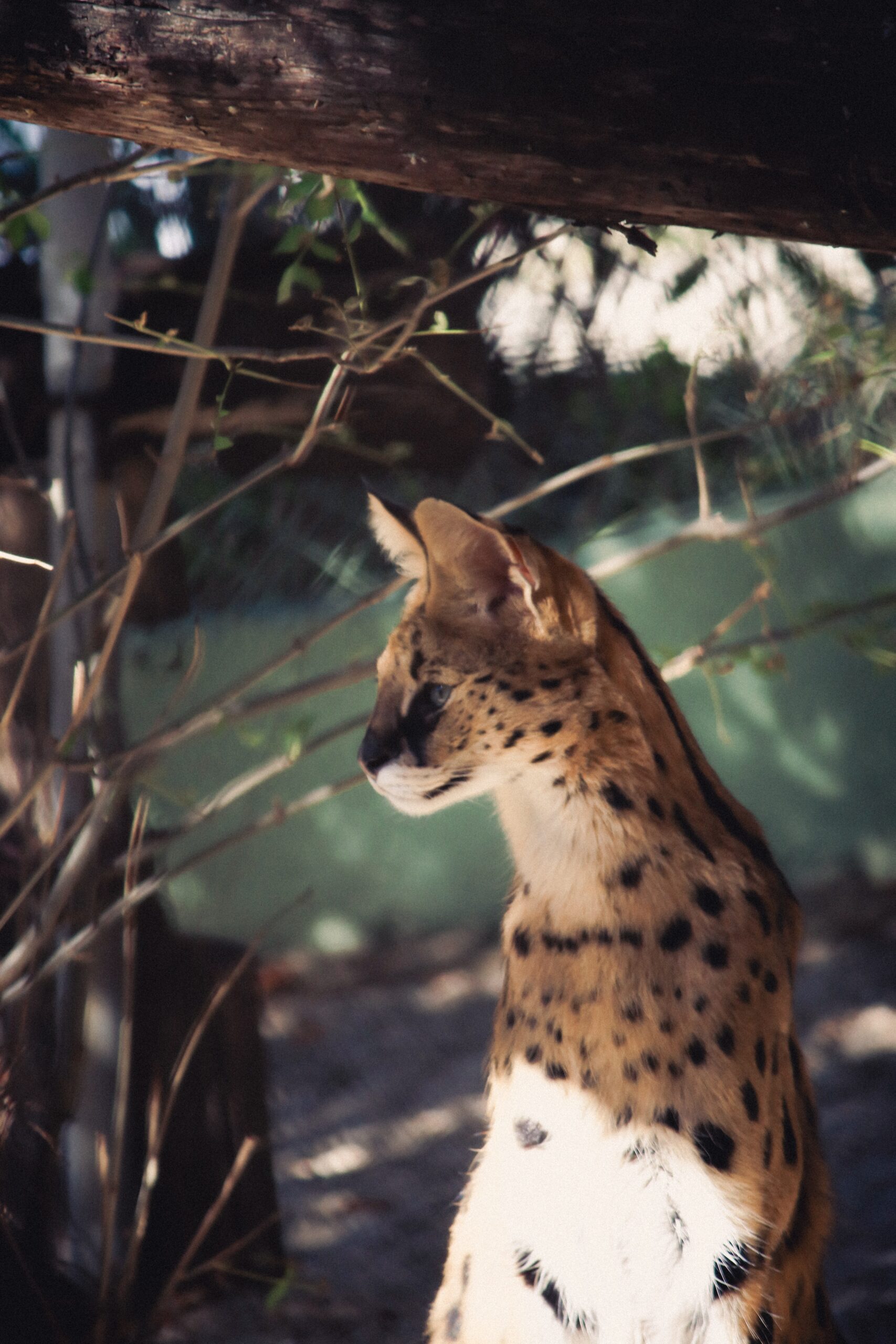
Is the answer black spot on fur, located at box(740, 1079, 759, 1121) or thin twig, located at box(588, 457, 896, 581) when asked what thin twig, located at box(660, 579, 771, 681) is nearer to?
thin twig, located at box(588, 457, 896, 581)

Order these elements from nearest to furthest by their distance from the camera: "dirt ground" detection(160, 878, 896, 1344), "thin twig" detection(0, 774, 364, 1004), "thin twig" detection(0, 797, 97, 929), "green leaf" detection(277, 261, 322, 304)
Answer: "green leaf" detection(277, 261, 322, 304)
"thin twig" detection(0, 797, 97, 929)
"thin twig" detection(0, 774, 364, 1004)
"dirt ground" detection(160, 878, 896, 1344)

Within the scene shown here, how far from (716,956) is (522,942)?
30cm

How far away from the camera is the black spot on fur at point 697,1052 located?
5.49ft

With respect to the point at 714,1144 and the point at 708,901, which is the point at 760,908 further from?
the point at 714,1144

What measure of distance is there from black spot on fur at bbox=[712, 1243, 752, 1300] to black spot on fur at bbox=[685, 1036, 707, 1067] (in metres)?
0.27

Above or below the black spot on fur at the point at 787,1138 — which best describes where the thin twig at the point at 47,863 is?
above

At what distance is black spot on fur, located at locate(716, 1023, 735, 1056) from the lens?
5.49ft

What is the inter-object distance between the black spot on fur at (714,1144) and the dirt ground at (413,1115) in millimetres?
1468

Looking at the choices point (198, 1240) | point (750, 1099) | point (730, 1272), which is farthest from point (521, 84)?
point (198, 1240)

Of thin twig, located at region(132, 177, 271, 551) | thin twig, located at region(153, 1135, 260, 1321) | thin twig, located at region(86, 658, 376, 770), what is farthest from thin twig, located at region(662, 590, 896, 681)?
thin twig, located at region(153, 1135, 260, 1321)

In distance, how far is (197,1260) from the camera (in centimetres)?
292

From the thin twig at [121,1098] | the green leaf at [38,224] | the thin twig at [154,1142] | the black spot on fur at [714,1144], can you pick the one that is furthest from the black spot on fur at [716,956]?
the green leaf at [38,224]

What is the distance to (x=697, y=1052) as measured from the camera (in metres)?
1.67

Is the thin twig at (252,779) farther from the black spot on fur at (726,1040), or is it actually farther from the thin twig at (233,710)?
the black spot on fur at (726,1040)
